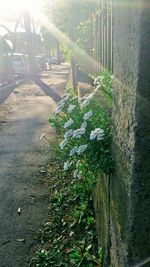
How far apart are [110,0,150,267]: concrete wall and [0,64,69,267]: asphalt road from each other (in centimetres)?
192

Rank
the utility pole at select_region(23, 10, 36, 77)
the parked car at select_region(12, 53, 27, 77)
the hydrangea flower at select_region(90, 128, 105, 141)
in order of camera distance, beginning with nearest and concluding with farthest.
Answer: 1. the hydrangea flower at select_region(90, 128, 105, 141)
2. the utility pole at select_region(23, 10, 36, 77)
3. the parked car at select_region(12, 53, 27, 77)

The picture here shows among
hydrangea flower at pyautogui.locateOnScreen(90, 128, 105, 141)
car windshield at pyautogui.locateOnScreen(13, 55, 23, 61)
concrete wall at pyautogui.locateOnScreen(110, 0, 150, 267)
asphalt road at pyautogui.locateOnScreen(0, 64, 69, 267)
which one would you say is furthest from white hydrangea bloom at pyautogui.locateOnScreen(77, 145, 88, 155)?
car windshield at pyautogui.locateOnScreen(13, 55, 23, 61)

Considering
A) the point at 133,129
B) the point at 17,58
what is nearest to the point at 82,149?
the point at 133,129

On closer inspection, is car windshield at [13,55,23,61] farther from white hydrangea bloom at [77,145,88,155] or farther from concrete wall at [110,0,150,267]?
concrete wall at [110,0,150,267]

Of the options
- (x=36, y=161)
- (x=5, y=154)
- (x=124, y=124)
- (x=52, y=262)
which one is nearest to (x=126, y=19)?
(x=124, y=124)

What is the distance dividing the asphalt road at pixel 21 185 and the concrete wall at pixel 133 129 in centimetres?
192

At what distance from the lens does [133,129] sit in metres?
1.70

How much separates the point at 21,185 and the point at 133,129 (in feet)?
13.0

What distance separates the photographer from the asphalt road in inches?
150

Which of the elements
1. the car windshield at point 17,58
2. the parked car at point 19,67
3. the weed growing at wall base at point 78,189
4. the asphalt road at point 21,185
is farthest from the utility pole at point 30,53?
the weed growing at wall base at point 78,189

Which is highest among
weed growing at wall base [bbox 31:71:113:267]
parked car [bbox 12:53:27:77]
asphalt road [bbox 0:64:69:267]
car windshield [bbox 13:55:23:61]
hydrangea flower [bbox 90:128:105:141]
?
hydrangea flower [bbox 90:128:105:141]

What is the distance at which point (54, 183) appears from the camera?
544 cm

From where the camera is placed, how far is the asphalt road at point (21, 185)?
12.5 feet

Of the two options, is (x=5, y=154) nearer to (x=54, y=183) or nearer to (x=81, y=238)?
(x=54, y=183)
